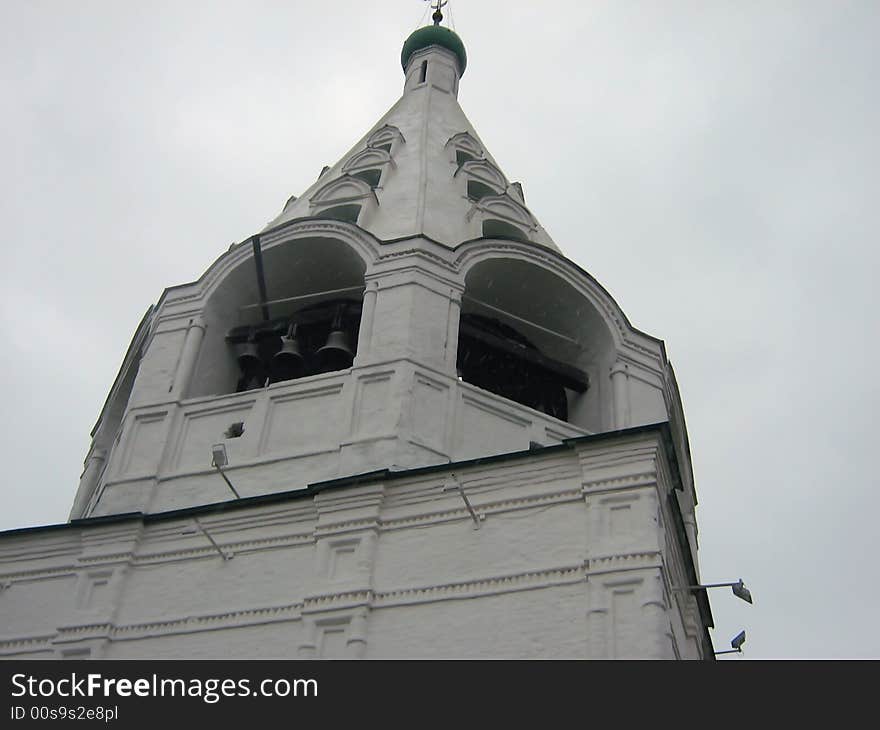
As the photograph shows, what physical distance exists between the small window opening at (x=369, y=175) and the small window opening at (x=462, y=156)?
1.36m

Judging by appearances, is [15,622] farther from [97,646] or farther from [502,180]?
[502,180]

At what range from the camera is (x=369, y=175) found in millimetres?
21000

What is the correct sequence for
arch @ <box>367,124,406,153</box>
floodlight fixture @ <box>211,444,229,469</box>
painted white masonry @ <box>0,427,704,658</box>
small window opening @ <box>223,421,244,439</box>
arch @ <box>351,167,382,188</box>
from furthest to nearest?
arch @ <box>367,124,406,153</box> → arch @ <box>351,167,382,188</box> → small window opening @ <box>223,421,244,439</box> → floodlight fixture @ <box>211,444,229,469</box> → painted white masonry @ <box>0,427,704,658</box>

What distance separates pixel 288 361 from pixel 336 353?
63cm

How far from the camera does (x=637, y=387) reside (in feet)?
55.9

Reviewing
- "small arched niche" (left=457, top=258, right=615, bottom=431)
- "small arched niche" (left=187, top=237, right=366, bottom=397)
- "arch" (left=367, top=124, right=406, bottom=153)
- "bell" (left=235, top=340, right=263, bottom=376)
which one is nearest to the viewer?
"small arched niche" (left=187, top=237, right=366, bottom=397)

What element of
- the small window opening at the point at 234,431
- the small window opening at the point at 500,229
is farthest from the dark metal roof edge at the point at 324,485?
the small window opening at the point at 500,229

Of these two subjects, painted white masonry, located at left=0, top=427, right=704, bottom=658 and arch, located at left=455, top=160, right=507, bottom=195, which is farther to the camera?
arch, located at left=455, top=160, right=507, bottom=195

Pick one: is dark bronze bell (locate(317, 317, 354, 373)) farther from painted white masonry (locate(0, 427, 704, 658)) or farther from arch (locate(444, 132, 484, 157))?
arch (locate(444, 132, 484, 157))


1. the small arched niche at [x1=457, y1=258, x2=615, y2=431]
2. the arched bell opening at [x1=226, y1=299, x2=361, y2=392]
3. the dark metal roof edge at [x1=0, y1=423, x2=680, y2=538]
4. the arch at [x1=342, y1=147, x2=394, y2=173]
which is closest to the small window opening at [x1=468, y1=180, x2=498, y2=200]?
the arch at [x1=342, y1=147, x2=394, y2=173]

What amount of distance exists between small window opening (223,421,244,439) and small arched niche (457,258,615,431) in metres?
3.01

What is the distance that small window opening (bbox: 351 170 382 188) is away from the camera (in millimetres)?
20844
